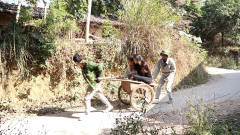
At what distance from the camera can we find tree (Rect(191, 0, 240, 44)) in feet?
62.7

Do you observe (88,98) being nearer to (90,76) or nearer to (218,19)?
(90,76)

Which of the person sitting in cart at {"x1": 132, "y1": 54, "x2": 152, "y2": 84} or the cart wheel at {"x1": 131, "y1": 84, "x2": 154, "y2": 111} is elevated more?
the person sitting in cart at {"x1": 132, "y1": 54, "x2": 152, "y2": 84}

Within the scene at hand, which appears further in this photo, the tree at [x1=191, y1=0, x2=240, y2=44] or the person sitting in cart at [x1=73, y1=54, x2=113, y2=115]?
the tree at [x1=191, y1=0, x2=240, y2=44]

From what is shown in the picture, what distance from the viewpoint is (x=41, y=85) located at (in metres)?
6.98

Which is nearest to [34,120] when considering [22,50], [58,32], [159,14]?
[22,50]

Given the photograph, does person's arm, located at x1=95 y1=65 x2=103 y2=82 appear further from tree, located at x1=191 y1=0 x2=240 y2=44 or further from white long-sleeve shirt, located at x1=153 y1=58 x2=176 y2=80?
tree, located at x1=191 y1=0 x2=240 y2=44

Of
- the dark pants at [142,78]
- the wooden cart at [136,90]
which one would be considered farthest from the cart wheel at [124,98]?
the dark pants at [142,78]

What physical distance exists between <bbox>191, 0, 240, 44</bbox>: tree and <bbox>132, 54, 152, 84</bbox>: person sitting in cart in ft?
51.4

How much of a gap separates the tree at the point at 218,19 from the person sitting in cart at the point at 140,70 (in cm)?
1567

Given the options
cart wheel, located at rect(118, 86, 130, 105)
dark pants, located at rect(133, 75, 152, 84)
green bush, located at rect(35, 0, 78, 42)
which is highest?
green bush, located at rect(35, 0, 78, 42)

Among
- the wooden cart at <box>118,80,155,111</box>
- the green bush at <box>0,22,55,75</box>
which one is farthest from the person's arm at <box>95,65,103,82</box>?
the green bush at <box>0,22,55,75</box>

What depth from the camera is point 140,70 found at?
A: 5.33 m

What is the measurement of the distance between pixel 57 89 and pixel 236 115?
5507 millimetres

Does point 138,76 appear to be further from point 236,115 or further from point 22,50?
point 22,50
